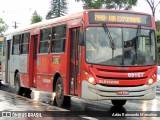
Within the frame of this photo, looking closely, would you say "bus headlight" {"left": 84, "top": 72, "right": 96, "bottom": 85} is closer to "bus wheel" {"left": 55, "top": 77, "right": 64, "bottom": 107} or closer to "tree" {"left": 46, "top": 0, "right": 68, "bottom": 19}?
"bus wheel" {"left": 55, "top": 77, "right": 64, "bottom": 107}

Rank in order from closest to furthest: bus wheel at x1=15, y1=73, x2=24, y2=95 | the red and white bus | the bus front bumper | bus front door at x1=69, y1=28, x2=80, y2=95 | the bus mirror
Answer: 1. the bus front bumper
2. the red and white bus
3. the bus mirror
4. bus front door at x1=69, y1=28, x2=80, y2=95
5. bus wheel at x1=15, y1=73, x2=24, y2=95

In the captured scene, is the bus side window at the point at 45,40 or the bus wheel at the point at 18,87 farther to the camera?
the bus wheel at the point at 18,87

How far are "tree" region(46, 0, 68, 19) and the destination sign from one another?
77.9 meters

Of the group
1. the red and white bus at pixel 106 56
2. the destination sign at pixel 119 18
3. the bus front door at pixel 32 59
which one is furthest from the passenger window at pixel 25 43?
the destination sign at pixel 119 18

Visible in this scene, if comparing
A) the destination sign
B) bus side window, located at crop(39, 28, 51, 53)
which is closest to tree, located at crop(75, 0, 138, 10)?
bus side window, located at crop(39, 28, 51, 53)

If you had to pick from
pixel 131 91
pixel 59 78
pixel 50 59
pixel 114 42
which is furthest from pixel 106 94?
pixel 50 59

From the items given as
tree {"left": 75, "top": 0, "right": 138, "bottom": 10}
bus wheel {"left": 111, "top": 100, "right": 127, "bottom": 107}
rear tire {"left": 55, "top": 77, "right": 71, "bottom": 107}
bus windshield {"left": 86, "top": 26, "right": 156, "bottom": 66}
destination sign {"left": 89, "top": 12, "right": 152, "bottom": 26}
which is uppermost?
tree {"left": 75, "top": 0, "right": 138, "bottom": 10}

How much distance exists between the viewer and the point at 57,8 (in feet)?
299

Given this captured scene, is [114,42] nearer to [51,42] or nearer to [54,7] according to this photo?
[51,42]

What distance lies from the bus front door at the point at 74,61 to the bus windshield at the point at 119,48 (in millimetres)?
805

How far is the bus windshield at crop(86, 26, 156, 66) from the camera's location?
12766mm

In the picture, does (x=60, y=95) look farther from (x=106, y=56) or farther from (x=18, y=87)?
(x=18, y=87)

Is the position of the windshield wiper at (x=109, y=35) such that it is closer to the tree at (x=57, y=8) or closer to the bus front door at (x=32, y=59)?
the bus front door at (x=32, y=59)

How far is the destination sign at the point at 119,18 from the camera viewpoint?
13.1 meters
